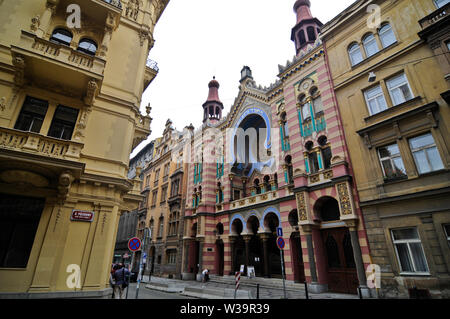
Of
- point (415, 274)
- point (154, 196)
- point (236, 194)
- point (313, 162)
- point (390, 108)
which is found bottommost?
point (415, 274)

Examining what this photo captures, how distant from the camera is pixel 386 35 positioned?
14.0 metres

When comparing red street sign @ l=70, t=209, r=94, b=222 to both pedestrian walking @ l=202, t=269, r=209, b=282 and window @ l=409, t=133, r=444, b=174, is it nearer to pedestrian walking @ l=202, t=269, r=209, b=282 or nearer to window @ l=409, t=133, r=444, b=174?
pedestrian walking @ l=202, t=269, r=209, b=282

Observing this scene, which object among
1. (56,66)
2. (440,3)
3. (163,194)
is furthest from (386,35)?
(163,194)

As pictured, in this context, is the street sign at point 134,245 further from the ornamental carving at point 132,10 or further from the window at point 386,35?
the window at point 386,35

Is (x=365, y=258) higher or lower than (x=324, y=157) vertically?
lower

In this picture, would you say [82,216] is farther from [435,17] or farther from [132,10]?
[435,17]

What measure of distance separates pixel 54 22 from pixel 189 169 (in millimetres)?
21543

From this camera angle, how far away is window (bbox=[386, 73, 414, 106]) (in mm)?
12411

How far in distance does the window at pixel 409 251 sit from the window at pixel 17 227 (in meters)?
16.5

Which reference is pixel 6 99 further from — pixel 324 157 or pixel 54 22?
pixel 324 157

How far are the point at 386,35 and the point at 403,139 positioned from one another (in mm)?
6858
